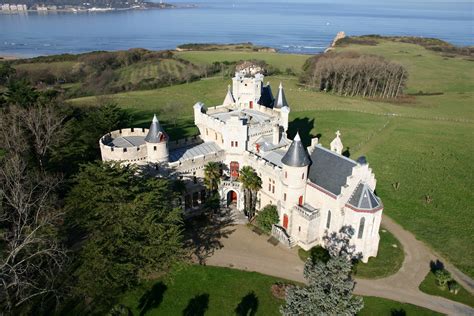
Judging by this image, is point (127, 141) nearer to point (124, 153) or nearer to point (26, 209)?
point (124, 153)

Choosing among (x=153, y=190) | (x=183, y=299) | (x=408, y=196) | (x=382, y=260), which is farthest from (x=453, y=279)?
(x=153, y=190)

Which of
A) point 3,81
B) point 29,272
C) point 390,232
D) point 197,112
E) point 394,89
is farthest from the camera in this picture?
point 394,89

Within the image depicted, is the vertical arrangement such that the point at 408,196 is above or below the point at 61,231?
below

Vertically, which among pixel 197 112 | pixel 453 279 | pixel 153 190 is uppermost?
pixel 197 112

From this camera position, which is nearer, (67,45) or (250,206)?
(250,206)

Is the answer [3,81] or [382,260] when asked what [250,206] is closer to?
[382,260]

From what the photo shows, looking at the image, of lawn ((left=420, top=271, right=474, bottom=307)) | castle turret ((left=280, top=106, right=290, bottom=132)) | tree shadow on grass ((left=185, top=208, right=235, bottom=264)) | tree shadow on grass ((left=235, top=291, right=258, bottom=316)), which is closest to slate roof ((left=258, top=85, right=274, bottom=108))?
castle turret ((left=280, top=106, right=290, bottom=132))

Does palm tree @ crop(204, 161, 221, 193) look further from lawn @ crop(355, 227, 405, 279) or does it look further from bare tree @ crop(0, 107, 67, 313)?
lawn @ crop(355, 227, 405, 279)
